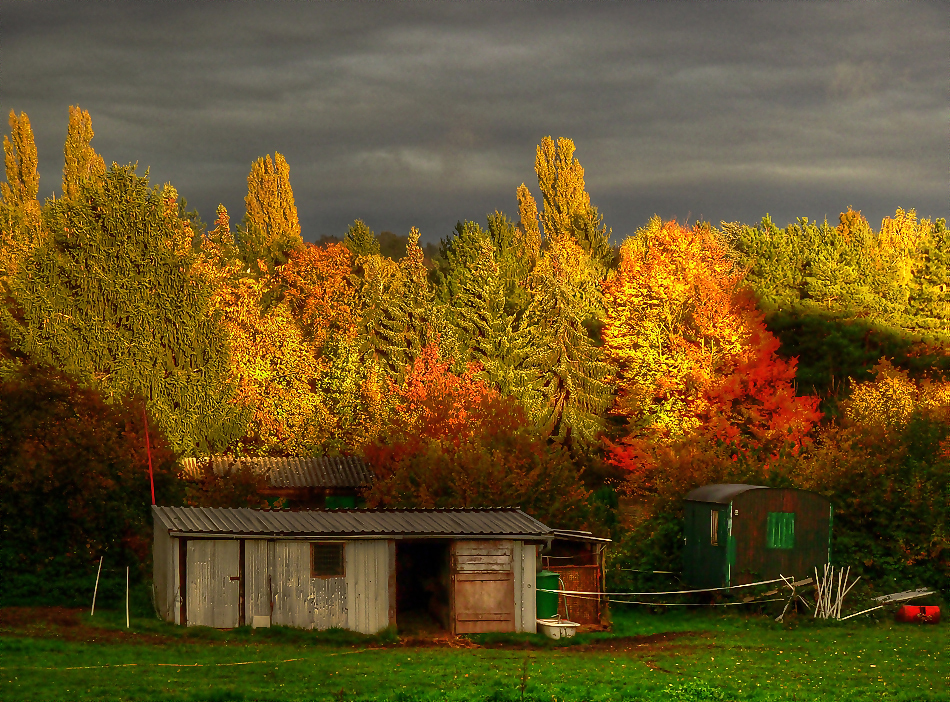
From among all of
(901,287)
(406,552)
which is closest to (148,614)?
(406,552)

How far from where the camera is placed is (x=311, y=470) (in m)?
55.7

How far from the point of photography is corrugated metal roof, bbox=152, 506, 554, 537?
1121 inches

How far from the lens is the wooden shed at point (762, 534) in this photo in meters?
34.3

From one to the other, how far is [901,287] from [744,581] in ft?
133

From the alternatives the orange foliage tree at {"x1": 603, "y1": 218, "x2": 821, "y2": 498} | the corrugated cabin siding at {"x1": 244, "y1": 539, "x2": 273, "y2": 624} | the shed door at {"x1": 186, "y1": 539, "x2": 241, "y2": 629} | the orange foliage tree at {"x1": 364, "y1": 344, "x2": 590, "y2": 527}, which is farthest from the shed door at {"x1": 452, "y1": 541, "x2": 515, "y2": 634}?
the orange foliage tree at {"x1": 603, "y1": 218, "x2": 821, "y2": 498}

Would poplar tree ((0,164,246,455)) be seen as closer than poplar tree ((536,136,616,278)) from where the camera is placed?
Yes

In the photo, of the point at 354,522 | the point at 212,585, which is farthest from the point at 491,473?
the point at 212,585

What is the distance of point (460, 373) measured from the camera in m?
61.7

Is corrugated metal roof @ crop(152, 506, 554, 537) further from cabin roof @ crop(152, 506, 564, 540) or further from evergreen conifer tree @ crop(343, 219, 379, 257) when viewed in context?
evergreen conifer tree @ crop(343, 219, 379, 257)

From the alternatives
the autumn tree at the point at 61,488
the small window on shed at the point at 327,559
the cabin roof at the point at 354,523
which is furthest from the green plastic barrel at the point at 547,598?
the autumn tree at the point at 61,488

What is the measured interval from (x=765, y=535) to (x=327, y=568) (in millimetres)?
14229

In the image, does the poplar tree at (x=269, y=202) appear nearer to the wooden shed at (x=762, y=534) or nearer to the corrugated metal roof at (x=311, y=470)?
the corrugated metal roof at (x=311, y=470)

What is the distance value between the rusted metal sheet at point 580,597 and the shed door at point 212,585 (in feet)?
30.6

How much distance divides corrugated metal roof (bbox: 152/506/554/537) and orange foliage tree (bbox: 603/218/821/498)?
2359cm
